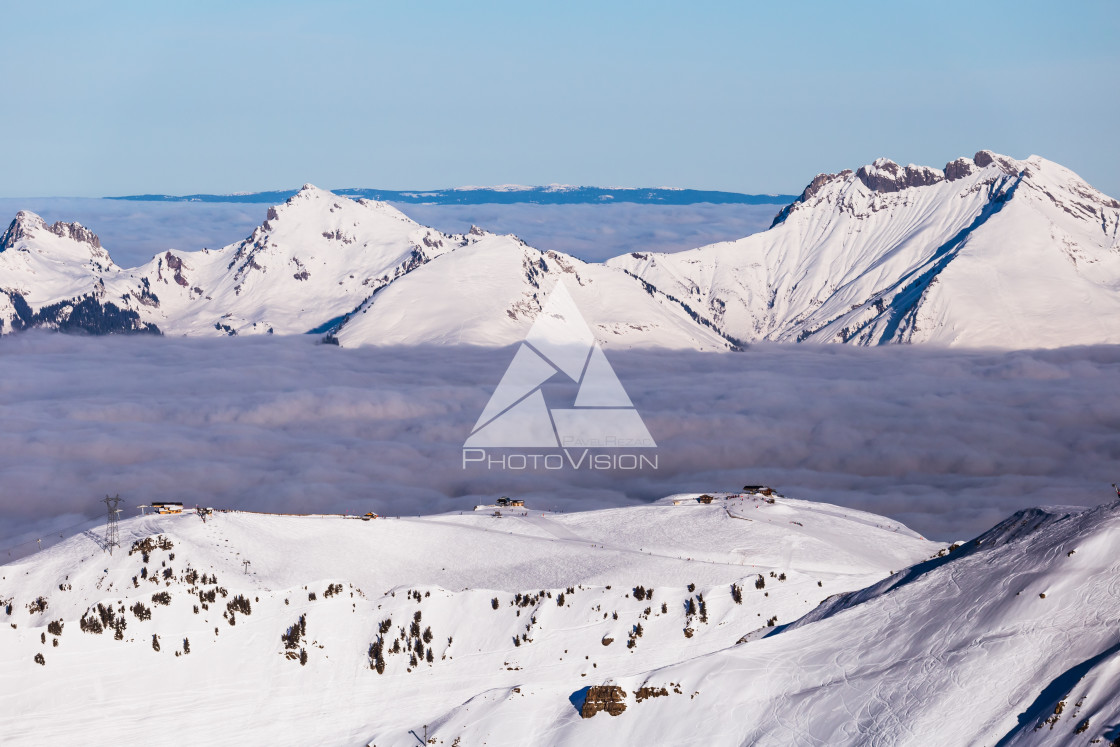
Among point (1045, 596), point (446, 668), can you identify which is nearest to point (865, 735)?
point (1045, 596)

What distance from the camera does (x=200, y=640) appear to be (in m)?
148

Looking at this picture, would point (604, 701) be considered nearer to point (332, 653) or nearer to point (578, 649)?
point (578, 649)

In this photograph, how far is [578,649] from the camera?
143m

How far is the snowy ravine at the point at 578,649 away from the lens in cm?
9969

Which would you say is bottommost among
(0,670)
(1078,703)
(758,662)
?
(0,670)

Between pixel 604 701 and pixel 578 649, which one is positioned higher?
pixel 604 701

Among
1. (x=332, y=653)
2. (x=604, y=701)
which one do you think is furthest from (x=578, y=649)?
(x=604, y=701)

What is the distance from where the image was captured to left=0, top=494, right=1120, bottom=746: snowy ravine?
99688mm

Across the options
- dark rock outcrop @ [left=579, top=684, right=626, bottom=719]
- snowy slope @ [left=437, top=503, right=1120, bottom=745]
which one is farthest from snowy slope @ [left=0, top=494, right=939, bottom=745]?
snowy slope @ [left=437, top=503, right=1120, bottom=745]

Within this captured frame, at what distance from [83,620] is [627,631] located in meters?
62.1

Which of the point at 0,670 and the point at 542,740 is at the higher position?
the point at 542,740

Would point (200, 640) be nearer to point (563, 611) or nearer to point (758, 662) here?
point (563, 611)

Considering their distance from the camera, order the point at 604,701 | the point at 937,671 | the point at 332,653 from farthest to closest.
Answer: the point at 332,653 < the point at 604,701 < the point at 937,671

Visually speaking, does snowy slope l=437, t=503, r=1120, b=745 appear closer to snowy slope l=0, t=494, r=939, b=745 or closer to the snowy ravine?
the snowy ravine
